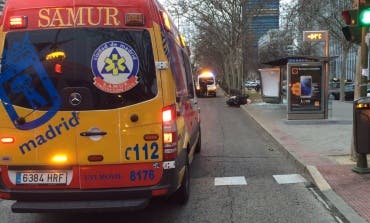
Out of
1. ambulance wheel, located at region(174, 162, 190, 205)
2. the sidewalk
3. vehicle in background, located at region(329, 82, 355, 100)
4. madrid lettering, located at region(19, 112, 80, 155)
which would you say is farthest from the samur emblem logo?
vehicle in background, located at region(329, 82, 355, 100)

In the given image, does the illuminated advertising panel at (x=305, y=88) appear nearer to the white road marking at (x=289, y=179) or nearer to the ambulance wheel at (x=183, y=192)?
the white road marking at (x=289, y=179)

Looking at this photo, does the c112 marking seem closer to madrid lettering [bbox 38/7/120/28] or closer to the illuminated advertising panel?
madrid lettering [bbox 38/7/120/28]

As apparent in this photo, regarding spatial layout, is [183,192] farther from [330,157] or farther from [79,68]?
[330,157]

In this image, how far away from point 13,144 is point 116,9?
1.79 m

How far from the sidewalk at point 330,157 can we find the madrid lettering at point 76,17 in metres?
3.51

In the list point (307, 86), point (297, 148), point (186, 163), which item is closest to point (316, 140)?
point (297, 148)

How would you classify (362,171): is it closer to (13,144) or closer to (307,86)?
(13,144)

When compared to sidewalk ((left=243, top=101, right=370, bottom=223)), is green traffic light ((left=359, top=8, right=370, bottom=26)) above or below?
above

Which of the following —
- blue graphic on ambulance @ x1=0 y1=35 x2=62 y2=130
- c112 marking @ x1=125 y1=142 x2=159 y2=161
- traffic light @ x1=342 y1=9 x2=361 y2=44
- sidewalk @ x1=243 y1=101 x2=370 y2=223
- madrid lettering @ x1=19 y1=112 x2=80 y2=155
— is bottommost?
sidewalk @ x1=243 y1=101 x2=370 y2=223

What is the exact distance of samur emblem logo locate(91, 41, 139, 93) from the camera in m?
5.73

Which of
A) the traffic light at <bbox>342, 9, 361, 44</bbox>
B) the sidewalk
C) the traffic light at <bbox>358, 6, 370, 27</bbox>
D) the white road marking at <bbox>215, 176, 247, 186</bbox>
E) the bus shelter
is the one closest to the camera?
the sidewalk

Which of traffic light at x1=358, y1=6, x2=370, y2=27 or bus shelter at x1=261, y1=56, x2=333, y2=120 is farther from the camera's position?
bus shelter at x1=261, y1=56, x2=333, y2=120

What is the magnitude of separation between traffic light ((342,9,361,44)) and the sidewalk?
2175mm

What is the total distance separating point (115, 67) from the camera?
5.76 m
